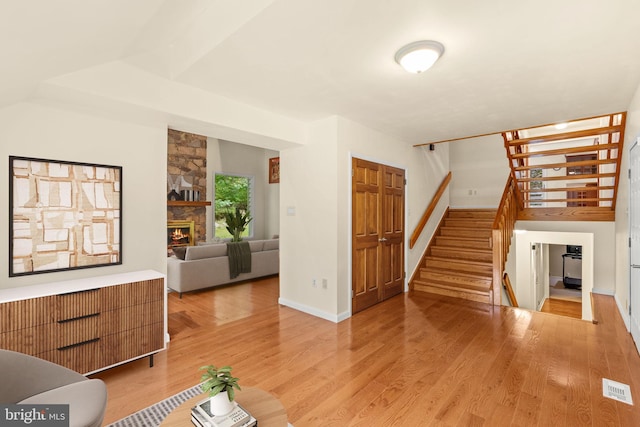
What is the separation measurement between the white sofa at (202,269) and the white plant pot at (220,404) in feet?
12.3

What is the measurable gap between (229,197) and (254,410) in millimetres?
7833

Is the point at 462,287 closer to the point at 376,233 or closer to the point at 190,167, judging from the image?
the point at 376,233

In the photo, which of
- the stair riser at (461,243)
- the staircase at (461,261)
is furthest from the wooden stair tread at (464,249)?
the stair riser at (461,243)

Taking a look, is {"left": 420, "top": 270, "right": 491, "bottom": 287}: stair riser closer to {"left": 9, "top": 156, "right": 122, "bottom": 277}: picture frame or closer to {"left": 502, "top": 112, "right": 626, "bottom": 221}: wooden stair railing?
{"left": 502, "top": 112, "right": 626, "bottom": 221}: wooden stair railing

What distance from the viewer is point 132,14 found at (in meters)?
1.59

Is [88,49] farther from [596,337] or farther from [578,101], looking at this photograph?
[596,337]

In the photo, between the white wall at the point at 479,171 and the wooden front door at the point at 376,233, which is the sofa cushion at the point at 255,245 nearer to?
the wooden front door at the point at 376,233

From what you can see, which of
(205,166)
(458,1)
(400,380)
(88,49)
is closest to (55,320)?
(88,49)

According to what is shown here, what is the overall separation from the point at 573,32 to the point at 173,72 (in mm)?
2882

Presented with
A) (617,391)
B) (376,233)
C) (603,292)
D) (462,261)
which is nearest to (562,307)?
(603,292)

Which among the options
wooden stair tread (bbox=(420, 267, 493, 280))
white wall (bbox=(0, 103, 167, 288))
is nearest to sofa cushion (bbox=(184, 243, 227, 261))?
white wall (bbox=(0, 103, 167, 288))

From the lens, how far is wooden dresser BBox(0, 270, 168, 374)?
6.73 ft

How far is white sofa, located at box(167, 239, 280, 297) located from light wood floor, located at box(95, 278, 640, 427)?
742 mm

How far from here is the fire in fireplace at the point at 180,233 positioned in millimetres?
7477
